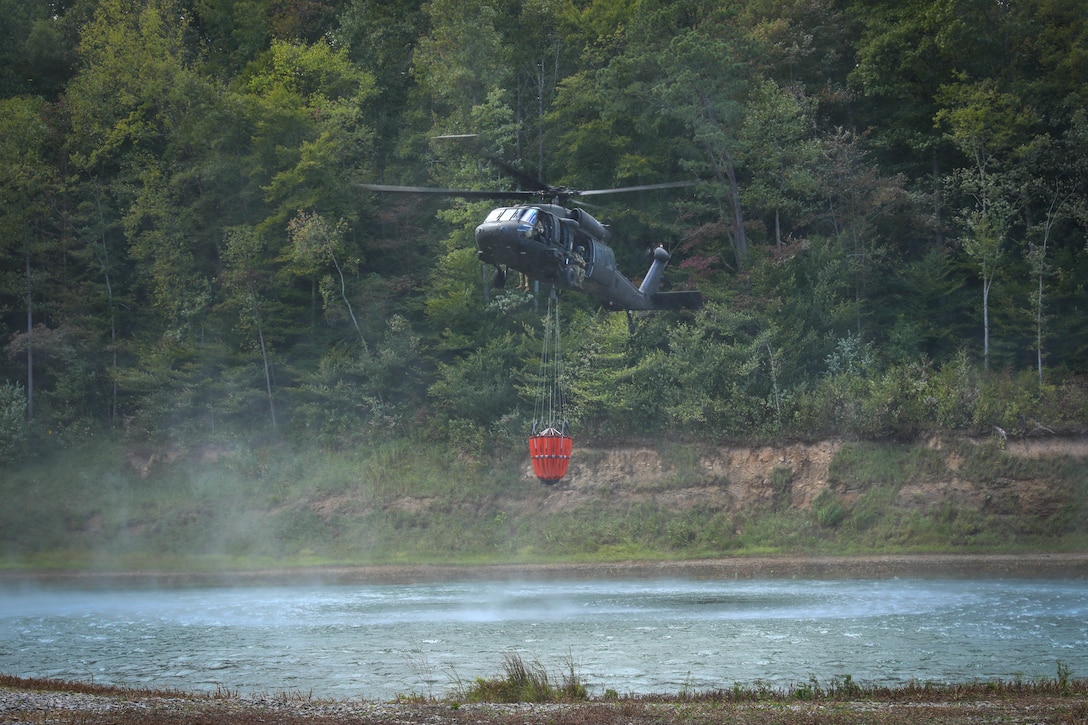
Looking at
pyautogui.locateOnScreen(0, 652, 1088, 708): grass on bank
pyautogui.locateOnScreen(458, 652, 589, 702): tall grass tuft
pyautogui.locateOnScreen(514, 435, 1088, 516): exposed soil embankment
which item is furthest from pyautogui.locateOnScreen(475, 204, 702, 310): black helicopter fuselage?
pyautogui.locateOnScreen(514, 435, 1088, 516): exposed soil embankment

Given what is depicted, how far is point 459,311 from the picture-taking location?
4784 cm

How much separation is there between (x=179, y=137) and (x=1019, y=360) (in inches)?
1554

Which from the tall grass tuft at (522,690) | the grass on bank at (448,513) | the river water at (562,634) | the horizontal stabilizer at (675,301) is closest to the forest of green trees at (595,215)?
the grass on bank at (448,513)

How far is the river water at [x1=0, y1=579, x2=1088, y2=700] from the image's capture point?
20719 mm

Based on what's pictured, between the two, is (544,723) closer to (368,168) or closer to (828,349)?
(828,349)

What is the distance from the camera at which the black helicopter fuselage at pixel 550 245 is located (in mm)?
22531

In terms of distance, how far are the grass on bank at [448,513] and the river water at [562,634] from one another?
3.05 m

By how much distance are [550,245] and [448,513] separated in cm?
2096

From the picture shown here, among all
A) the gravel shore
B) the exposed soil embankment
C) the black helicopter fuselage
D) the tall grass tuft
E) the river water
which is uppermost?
the black helicopter fuselage

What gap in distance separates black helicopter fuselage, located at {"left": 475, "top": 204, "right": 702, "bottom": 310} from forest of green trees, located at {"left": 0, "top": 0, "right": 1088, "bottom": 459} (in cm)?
1687

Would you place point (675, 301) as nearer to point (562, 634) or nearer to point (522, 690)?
point (562, 634)

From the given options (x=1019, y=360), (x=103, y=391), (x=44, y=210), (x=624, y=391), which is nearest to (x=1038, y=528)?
(x=1019, y=360)

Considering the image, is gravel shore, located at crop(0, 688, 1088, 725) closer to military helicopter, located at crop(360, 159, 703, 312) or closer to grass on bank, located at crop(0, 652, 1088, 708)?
grass on bank, located at crop(0, 652, 1088, 708)

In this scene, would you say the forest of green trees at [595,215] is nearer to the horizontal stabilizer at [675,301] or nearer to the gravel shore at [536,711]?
the horizontal stabilizer at [675,301]
